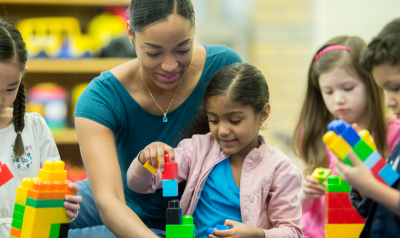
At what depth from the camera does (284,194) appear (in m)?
1.19

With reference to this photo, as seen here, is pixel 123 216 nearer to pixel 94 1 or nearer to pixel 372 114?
pixel 372 114

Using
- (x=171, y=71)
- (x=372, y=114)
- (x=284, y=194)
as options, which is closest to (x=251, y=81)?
(x=171, y=71)

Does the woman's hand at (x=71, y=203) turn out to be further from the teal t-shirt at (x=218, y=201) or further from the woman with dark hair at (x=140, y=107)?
the teal t-shirt at (x=218, y=201)

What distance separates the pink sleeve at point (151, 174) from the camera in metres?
1.22

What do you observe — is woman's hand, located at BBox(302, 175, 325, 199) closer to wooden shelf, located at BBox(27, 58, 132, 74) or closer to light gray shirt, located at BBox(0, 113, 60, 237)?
light gray shirt, located at BBox(0, 113, 60, 237)

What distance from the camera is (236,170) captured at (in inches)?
50.1

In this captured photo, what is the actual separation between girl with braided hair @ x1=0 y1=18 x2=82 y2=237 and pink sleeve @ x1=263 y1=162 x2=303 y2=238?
0.77m

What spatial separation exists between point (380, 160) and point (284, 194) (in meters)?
0.36

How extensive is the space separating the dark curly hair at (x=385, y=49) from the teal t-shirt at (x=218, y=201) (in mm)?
504

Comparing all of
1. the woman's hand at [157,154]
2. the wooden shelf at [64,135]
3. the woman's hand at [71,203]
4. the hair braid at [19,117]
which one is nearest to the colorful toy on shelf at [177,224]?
the woman's hand at [157,154]

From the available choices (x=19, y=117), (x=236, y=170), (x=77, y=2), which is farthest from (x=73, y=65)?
(x=236, y=170)

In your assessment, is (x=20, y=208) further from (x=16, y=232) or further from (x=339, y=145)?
(x=339, y=145)

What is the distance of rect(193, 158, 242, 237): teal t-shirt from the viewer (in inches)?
47.5

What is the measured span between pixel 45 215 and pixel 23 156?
414mm
